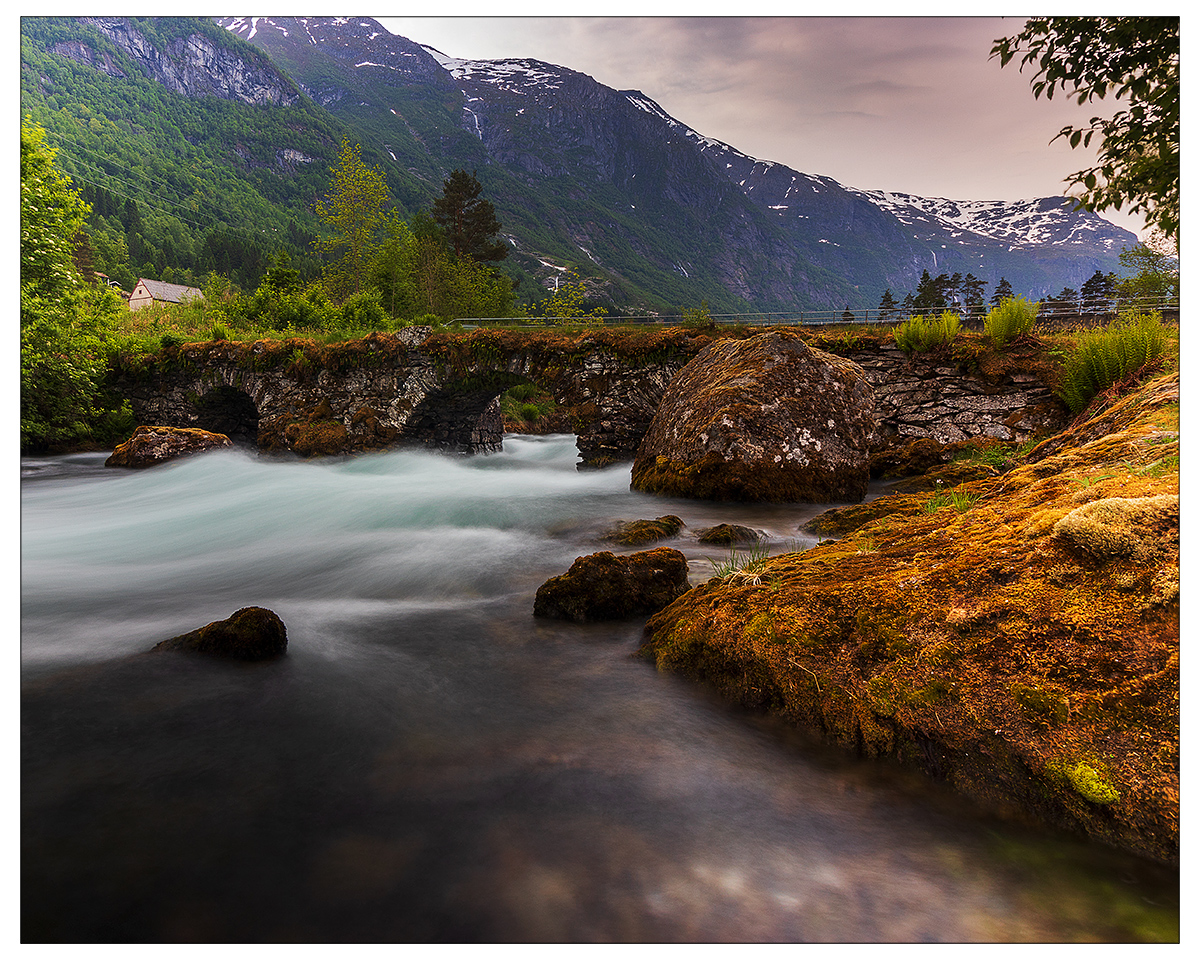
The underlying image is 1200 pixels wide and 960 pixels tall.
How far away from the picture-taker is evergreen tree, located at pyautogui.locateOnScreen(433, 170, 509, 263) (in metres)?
48.7

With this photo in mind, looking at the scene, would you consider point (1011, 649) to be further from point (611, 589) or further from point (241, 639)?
point (241, 639)

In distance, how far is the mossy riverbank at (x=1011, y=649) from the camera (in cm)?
225

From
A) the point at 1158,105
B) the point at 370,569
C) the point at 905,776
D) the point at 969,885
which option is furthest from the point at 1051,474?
the point at 370,569

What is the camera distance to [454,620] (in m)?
5.46

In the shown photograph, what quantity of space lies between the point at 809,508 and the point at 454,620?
22.3ft

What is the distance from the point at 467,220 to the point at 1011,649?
179 ft

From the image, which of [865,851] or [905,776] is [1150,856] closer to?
[905,776]

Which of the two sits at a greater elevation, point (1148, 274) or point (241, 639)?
point (1148, 274)

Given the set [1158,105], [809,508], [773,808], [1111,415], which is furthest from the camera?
[809,508]

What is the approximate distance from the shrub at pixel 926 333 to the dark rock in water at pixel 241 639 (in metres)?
16.9

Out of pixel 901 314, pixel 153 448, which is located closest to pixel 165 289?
pixel 153 448

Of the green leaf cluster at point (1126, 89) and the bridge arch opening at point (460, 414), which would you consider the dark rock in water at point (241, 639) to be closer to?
the green leaf cluster at point (1126, 89)

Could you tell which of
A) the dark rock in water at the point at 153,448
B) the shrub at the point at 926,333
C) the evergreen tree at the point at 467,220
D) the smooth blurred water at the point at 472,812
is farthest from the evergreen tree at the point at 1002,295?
the evergreen tree at the point at 467,220

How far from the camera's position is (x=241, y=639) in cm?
429
